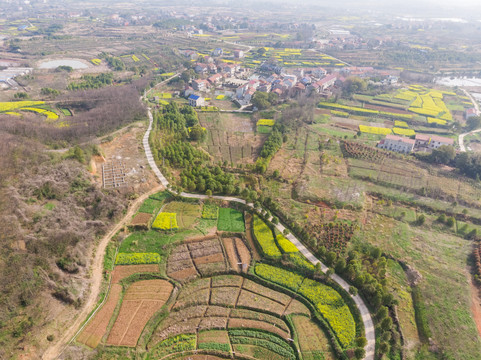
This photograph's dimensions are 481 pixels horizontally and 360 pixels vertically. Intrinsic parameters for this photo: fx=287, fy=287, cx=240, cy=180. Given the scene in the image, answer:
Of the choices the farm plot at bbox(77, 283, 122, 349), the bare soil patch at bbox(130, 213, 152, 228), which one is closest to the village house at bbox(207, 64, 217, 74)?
the bare soil patch at bbox(130, 213, 152, 228)

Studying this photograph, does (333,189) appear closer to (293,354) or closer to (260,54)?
(293,354)

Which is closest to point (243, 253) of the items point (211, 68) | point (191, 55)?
point (211, 68)

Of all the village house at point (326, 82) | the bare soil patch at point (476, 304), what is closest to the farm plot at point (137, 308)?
the bare soil patch at point (476, 304)

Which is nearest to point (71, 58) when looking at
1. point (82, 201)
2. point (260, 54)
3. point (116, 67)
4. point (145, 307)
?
point (116, 67)

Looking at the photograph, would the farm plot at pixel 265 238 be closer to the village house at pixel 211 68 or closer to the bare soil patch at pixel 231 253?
the bare soil patch at pixel 231 253

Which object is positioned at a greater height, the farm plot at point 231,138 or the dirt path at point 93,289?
the farm plot at point 231,138

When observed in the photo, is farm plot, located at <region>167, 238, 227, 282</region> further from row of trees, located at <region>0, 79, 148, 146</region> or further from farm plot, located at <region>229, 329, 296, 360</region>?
row of trees, located at <region>0, 79, 148, 146</region>

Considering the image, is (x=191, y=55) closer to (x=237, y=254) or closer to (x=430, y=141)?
(x=430, y=141)
